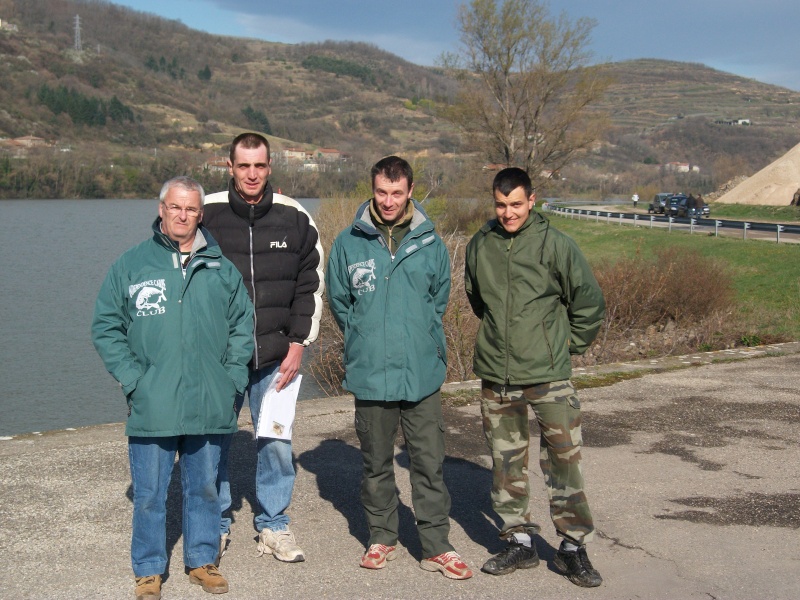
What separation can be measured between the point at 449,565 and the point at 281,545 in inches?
35.0

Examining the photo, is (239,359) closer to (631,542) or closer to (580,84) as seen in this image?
(631,542)

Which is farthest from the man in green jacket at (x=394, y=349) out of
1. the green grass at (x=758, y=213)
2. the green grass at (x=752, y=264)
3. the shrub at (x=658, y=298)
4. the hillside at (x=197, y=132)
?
the hillside at (x=197, y=132)

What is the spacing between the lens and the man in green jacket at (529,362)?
14.5 ft

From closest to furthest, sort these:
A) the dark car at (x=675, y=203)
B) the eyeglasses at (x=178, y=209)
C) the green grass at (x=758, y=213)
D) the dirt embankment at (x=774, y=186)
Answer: the eyeglasses at (x=178, y=209), the green grass at (x=758, y=213), the dark car at (x=675, y=203), the dirt embankment at (x=774, y=186)

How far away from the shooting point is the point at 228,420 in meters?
4.21

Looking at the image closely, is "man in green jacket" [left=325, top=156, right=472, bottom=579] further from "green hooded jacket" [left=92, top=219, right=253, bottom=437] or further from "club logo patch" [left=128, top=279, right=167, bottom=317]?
"club logo patch" [left=128, top=279, right=167, bottom=317]

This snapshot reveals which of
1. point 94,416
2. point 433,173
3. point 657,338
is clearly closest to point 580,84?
point 433,173

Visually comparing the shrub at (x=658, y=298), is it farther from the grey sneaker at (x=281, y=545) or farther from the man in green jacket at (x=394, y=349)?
the grey sneaker at (x=281, y=545)

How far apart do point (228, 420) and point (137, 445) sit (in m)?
0.44

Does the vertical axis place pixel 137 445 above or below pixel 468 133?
below

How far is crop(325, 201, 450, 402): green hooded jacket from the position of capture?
4.43 m

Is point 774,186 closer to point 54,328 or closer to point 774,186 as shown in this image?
point 774,186

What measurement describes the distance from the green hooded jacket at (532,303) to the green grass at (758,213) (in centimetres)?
3971

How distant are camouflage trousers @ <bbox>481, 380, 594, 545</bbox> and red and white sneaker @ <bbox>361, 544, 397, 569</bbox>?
59 cm
